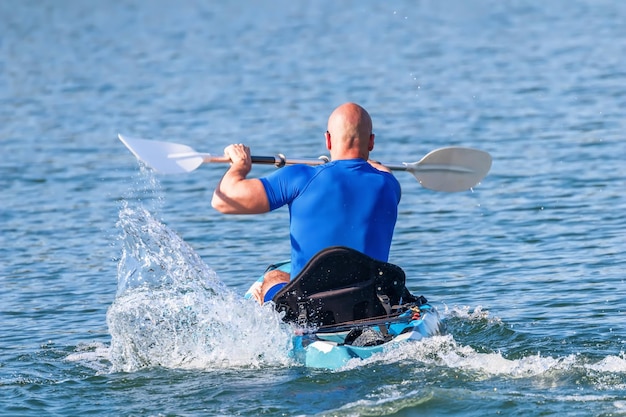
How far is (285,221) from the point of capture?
12.1m

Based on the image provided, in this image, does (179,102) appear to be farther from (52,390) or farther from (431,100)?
(52,390)

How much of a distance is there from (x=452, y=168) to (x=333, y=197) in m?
2.04

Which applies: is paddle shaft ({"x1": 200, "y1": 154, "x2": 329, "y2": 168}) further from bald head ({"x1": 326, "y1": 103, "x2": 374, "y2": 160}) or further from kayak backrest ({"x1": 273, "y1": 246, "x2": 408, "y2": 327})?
kayak backrest ({"x1": 273, "y1": 246, "x2": 408, "y2": 327})

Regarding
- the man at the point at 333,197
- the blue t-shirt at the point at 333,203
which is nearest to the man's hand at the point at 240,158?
the man at the point at 333,197

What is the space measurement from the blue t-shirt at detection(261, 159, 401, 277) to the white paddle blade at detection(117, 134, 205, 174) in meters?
0.86

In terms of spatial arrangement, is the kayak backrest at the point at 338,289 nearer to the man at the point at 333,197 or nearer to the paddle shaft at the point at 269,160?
the man at the point at 333,197

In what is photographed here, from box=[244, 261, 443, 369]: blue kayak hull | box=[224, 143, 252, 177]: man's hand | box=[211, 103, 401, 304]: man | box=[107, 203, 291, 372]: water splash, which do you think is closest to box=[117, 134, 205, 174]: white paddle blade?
box=[224, 143, 252, 177]: man's hand

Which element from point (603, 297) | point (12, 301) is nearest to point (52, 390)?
point (12, 301)

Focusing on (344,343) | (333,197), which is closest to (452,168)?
(333,197)

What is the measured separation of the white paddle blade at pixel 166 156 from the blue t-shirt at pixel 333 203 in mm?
861

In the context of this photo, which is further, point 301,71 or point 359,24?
point 359,24

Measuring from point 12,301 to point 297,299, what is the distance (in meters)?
3.52

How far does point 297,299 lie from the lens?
7.20 m

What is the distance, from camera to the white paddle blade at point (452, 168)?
890cm
